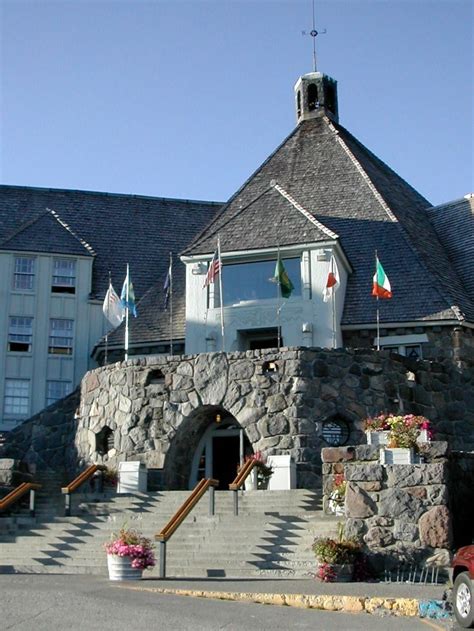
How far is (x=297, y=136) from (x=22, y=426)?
1565 centimetres

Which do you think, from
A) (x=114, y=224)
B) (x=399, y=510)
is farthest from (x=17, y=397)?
(x=399, y=510)

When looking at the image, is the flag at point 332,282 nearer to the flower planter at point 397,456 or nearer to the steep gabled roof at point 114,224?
the flower planter at point 397,456

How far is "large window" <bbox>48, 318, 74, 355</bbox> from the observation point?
31609mm

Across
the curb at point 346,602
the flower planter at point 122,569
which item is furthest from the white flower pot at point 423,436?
the curb at point 346,602

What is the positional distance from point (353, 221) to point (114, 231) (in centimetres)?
1074

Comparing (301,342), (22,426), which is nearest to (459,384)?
(301,342)

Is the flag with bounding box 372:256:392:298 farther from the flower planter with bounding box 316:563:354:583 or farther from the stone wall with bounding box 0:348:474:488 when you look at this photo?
the flower planter with bounding box 316:563:354:583

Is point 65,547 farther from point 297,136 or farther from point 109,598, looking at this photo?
point 297,136

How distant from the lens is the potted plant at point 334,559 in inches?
574

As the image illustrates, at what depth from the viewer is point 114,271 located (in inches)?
1315

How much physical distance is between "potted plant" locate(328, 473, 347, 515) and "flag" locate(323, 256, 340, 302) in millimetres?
7906

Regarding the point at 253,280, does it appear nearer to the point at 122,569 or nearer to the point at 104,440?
the point at 104,440

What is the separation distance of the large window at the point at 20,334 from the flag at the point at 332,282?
38.6ft

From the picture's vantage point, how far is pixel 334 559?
14.8m
